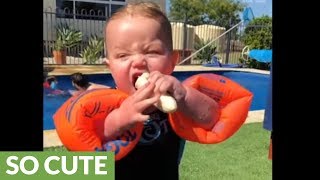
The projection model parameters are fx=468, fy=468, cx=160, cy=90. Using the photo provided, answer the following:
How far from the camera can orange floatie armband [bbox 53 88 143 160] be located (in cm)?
185

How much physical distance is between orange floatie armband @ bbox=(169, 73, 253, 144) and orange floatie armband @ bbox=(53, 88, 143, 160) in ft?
0.63

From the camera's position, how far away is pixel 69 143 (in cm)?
188

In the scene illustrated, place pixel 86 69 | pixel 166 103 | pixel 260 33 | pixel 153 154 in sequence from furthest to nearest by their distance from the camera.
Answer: pixel 260 33, pixel 86 69, pixel 153 154, pixel 166 103

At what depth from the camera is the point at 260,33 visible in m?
3.08

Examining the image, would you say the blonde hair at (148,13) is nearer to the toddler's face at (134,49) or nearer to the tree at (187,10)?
the toddler's face at (134,49)

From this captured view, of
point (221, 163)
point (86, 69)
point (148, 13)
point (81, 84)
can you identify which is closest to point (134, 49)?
point (148, 13)

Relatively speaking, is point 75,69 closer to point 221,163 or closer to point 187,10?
point 187,10

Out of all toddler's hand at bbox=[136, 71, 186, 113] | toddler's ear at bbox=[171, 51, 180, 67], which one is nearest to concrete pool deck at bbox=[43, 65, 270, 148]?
toddler's ear at bbox=[171, 51, 180, 67]

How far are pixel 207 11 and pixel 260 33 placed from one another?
1.80 ft

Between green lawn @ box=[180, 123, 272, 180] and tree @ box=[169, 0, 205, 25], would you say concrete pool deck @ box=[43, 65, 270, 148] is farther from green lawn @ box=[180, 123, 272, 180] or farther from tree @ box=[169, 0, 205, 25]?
green lawn @ box=[180, 123, 272, 180]

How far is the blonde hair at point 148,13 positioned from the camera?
194cm
